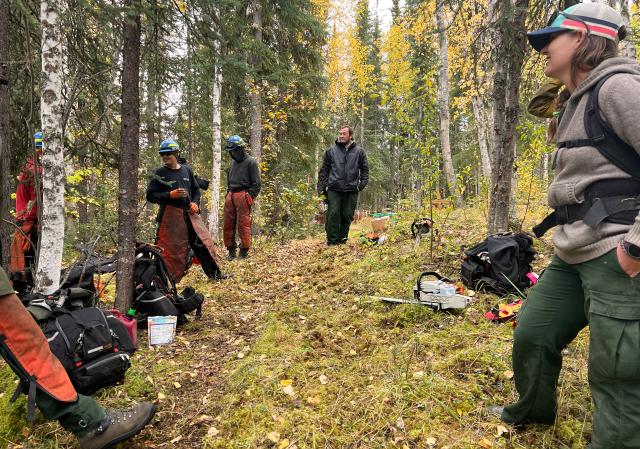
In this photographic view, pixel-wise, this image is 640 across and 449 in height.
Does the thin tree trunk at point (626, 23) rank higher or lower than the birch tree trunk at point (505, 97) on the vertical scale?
higher

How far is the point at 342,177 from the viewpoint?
8.03 meters

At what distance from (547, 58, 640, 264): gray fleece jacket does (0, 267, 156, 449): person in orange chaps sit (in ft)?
9.64

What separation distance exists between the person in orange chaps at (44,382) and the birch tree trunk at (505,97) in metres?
5.22

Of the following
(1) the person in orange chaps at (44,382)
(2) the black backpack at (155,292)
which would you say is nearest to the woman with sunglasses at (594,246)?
(1) the person in orange chaps at (44,382)

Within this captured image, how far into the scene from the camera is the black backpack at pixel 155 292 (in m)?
4.46

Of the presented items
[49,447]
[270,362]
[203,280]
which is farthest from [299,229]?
[49,447]

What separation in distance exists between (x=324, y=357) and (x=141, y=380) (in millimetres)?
1634

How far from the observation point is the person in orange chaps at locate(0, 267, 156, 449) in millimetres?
2303

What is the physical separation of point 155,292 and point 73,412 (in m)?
2.17

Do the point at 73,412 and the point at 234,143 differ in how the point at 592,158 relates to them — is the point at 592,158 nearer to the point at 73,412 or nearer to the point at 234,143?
the point at 73,412

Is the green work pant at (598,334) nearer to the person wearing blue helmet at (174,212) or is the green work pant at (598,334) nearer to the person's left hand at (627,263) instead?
the person's left hand at (627,263)

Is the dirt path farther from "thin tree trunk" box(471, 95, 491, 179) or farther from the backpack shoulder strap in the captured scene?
"thin tree trunk" box(471, 95, 491, 179)

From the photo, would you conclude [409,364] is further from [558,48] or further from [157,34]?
[157,34]

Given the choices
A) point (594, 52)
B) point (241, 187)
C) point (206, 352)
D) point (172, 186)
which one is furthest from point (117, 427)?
point (241, 187)
